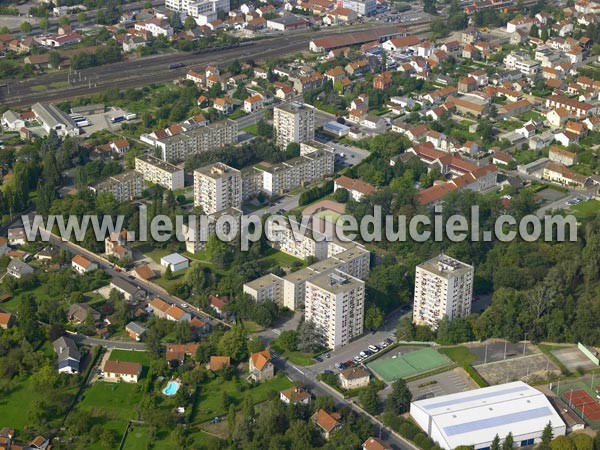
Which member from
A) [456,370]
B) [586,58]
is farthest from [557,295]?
[586,58]

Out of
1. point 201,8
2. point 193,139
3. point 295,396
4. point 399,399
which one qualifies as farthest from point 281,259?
point 201,8

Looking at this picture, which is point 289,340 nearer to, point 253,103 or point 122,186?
point 122,186

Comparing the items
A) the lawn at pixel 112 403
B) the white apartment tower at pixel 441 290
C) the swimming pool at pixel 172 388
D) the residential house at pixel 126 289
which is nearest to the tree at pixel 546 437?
the white apartment tower at pixel 441 290

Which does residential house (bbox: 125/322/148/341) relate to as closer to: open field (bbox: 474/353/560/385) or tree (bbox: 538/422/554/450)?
open field (bbox: 474/353/560/385)

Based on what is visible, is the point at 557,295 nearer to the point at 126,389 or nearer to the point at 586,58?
the point at 126,389

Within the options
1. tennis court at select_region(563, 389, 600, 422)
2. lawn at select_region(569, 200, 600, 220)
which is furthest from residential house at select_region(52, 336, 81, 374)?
lawn at select_region(569, 200, 600, 220)

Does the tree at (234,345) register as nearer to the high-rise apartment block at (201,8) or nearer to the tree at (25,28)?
the tree at (25,28)
